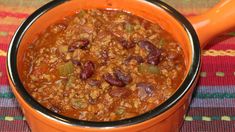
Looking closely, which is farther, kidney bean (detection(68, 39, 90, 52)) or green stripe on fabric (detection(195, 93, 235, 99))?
green stripe on fabric (detection(195, 93, 235, 99))

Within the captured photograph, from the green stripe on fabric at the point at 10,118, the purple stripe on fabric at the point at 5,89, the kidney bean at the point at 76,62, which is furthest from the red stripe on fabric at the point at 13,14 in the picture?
the kidney bean at the point at 76,62

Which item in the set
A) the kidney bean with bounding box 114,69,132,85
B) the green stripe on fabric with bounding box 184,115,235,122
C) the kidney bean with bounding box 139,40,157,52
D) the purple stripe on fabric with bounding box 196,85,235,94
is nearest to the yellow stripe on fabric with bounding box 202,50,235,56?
the purple stripe on fabric with bounding box 196,85,235,94

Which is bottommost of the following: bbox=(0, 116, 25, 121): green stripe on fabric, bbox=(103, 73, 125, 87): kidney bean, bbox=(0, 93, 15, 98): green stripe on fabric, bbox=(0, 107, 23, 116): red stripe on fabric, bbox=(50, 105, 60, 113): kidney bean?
bbox=(0, 116, 25, 121): green stripe on fabric

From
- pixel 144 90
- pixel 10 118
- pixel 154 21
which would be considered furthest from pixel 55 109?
pixel 154 21

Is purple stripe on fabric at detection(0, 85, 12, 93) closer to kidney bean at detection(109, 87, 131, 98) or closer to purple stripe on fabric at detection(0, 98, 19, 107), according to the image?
purple stripe on fabric at detection(0, 98, 19, 107)

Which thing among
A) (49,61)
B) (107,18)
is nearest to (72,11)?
(107,18)

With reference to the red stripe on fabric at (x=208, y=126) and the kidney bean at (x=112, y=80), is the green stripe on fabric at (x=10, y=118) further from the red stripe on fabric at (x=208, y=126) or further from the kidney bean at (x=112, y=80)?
the red stripe on fabric at (x=208, y=126)

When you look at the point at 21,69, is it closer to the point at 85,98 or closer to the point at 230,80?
the point at 85,98
